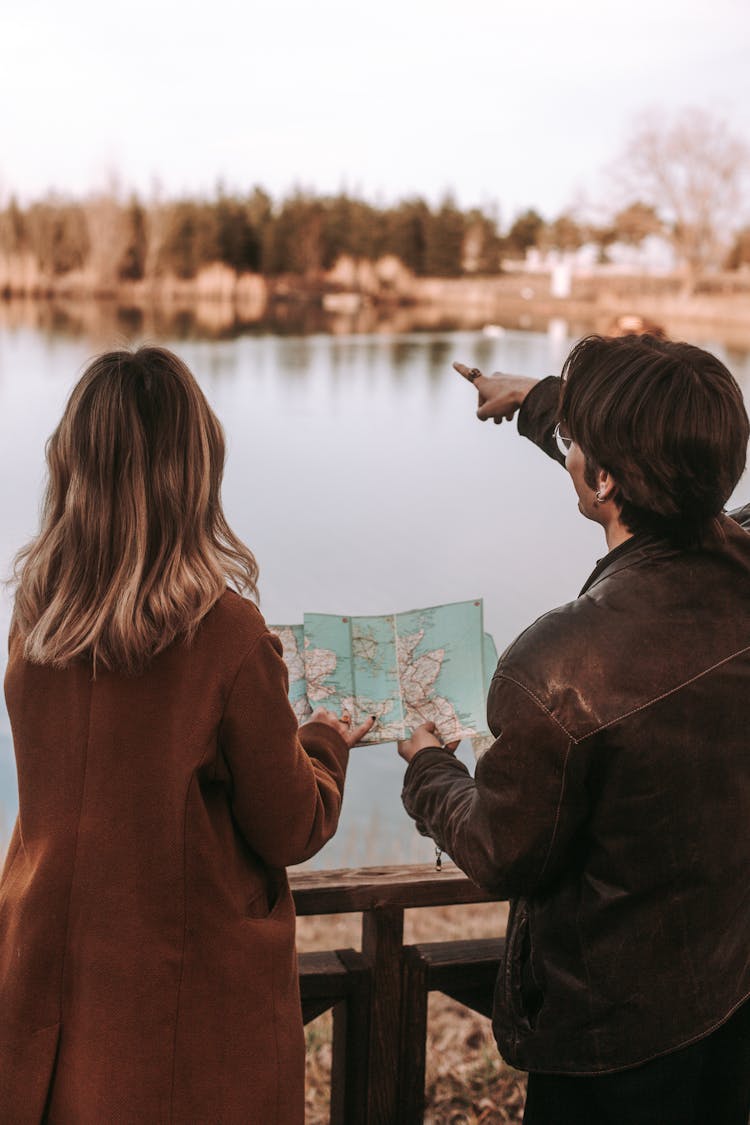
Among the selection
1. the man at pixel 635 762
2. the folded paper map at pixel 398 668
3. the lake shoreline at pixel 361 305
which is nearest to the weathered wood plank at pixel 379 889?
the folded paper map at pixel 398 668

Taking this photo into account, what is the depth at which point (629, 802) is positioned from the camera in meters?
1.12

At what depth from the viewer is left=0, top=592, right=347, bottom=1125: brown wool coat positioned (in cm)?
116

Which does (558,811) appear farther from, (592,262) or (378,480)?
(378,480)

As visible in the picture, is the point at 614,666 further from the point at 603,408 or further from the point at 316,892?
the point at 316,892

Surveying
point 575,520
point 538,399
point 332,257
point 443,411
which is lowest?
point 575,520

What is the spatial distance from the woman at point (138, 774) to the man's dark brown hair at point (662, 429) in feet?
1.34

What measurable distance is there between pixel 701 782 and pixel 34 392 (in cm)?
742

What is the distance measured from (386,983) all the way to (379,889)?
0.55 ft

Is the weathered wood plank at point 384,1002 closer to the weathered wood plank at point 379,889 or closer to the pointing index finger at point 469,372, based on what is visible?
the weathered wood plank at point 379,889

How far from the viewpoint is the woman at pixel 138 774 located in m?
1.15

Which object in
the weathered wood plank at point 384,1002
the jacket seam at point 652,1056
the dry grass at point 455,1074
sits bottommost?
the dry grass at point 455,1074

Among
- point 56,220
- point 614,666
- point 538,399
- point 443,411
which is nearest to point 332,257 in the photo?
point 56,220

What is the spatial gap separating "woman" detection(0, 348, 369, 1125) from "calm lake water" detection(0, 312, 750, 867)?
655 cm

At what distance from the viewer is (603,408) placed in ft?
3.66
